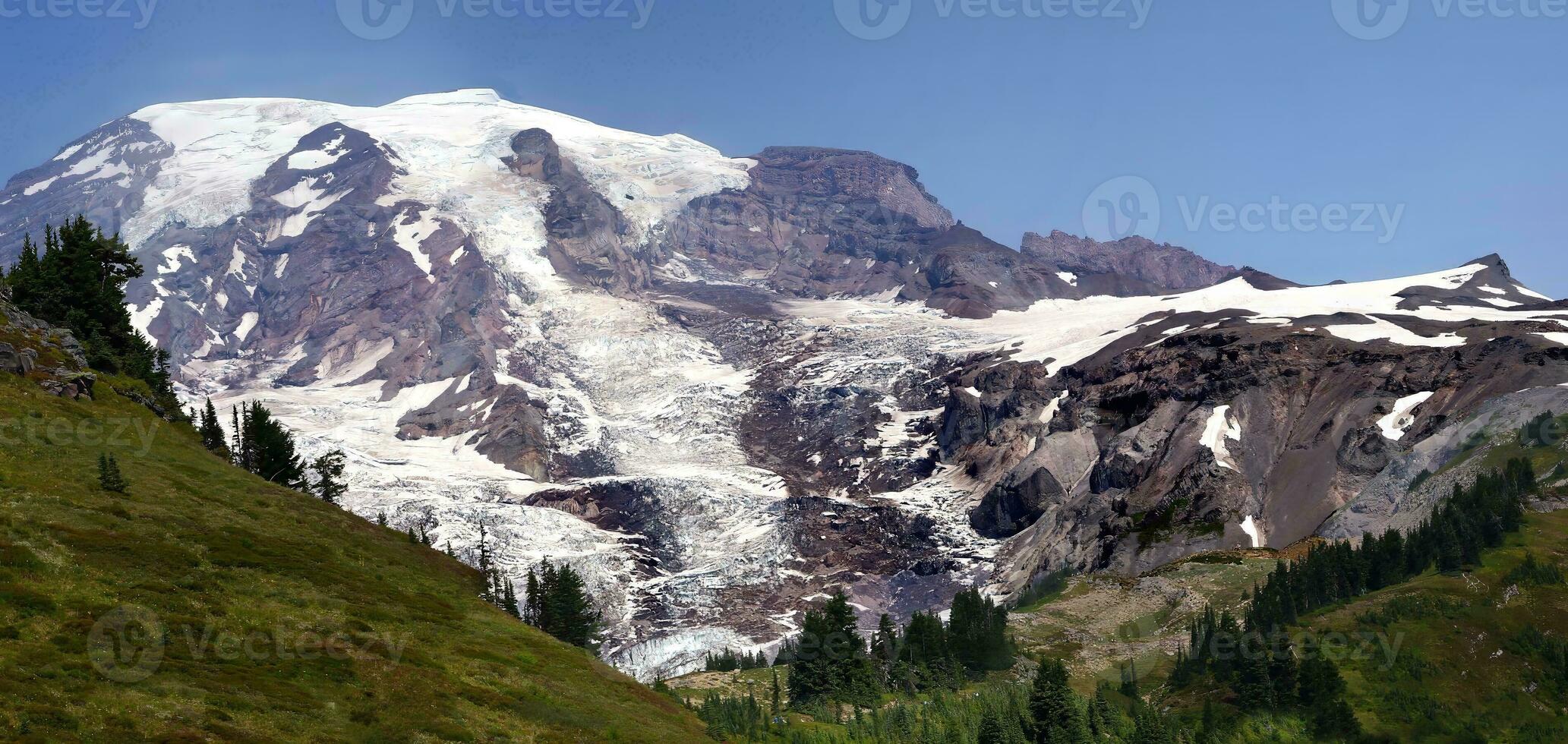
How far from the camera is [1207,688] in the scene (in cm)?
13438

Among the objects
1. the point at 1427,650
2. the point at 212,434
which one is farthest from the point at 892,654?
the point at 212,434

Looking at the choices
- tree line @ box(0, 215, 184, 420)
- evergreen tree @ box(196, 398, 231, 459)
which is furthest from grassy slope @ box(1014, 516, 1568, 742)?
tree line @ box(0, 215, 184, 420)

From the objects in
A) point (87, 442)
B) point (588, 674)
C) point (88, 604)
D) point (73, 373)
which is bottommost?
point (588, 674)

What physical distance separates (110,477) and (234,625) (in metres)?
17.2

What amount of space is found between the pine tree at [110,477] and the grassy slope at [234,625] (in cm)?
77

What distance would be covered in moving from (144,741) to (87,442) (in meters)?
39.2

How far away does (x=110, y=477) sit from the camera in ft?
221

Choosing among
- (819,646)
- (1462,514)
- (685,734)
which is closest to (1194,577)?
(1462,514)

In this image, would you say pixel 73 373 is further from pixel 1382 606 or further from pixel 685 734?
pixel 1382 606

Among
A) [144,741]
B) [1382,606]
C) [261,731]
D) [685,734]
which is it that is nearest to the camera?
[144,741]

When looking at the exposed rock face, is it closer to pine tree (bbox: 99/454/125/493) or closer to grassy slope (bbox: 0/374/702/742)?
grassy slope (bbox: 0/374/702/742)

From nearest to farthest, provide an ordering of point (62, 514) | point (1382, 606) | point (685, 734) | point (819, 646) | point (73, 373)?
1. point (62, 514)
2. point (685, 734)
3. point (73, 373)
4. point (819, 646)
5. point (1382, 606)

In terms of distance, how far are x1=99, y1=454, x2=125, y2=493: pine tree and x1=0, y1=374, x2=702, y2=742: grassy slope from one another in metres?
0.77

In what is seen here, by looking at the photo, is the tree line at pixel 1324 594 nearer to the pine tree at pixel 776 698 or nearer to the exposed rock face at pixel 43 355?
the pine tree at pixel 776 698
